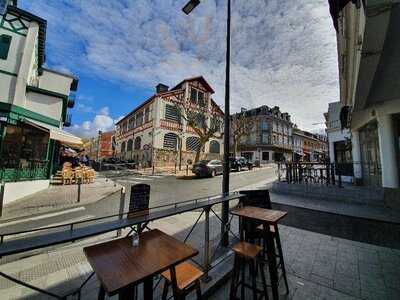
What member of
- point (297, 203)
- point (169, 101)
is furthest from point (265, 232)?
point (169, 101)

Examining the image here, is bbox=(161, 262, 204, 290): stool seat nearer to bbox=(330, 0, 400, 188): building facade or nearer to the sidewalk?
bbox=(330, 0, 400, 188): building facade

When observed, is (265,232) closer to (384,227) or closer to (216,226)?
(216,226)

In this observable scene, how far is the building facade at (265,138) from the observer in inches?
1565

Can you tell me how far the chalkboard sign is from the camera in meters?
2.27

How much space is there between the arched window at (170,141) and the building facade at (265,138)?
1674 cm

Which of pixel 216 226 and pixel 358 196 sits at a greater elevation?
pixel 358 196

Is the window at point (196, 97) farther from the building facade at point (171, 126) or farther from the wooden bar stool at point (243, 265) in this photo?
the wooden bar stool at point (243, 265)

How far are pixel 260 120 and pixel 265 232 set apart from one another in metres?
39.7

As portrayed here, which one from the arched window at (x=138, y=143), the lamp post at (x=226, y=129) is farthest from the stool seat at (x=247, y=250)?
the arched window at (x=138, y=143)

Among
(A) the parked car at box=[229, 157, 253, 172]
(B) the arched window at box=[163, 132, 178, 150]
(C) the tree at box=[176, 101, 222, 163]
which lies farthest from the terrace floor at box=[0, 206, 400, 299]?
(B) the arched window at box=[163, 132, 178, 150]

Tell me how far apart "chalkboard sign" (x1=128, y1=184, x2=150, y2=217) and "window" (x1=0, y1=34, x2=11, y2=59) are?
12.3 metres

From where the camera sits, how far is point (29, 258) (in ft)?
12.1

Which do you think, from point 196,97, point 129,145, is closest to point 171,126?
point 196,97

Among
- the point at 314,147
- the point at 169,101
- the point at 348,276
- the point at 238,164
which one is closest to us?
the point at 348,276
